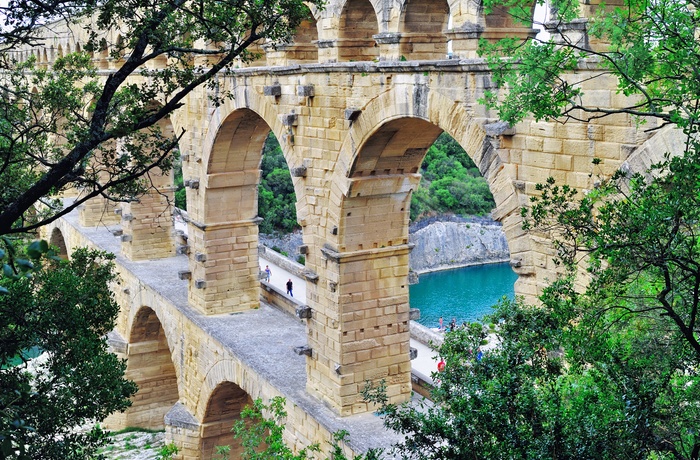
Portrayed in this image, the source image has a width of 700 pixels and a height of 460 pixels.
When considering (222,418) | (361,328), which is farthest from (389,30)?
(222,418)

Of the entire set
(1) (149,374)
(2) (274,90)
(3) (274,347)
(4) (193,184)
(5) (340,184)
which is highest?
(2) (274,90)

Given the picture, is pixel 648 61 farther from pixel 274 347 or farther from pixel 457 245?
pixel 457 245

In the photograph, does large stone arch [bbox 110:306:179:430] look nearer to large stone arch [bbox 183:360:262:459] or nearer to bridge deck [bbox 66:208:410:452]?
bridge deck [bbox 66:208:410:452]

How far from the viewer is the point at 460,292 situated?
108 ft

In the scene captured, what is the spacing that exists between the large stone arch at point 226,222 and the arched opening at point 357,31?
10.7 feet

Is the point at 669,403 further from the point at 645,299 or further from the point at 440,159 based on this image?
the point at 440,159

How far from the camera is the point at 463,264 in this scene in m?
37.8

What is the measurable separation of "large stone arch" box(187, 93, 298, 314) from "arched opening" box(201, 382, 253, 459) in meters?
1.60

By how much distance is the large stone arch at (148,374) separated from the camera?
18766 millimetres

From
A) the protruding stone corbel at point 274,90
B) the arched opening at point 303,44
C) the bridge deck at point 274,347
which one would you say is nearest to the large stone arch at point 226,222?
the bridge deck at point 274,347

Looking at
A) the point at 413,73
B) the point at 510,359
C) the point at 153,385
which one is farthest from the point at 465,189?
the point at 510,359

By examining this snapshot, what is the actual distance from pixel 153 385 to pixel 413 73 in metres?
12.3

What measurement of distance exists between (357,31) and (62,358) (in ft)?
18.0

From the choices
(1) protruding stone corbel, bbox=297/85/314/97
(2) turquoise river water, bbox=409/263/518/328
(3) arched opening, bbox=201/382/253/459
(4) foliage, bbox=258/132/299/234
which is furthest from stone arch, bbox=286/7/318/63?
(4) foliage, bbox=258/132/299/234
